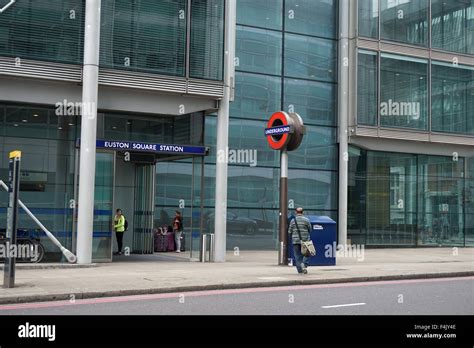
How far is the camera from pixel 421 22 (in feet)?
101

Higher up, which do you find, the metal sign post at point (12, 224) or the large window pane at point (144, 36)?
the large window pane at point (144, 36)

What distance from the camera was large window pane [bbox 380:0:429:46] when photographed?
2989 cm

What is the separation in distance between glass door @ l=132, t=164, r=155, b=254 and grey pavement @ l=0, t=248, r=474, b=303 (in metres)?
0.71

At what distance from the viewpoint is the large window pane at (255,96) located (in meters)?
28.0

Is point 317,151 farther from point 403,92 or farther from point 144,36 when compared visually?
point 144,36

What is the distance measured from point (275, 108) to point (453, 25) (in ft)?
32.8

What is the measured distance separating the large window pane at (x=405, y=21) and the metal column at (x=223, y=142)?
9.92 metres

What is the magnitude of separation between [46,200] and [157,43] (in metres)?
6.10

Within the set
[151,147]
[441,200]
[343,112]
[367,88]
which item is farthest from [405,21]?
[151,147]

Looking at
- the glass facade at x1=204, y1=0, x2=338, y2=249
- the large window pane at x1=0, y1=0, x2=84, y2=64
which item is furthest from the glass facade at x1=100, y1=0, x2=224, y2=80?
the glass facade at x1=204, y1=0, x2=338, y2=249

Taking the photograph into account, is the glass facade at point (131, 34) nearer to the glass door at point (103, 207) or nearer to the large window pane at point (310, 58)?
the glass door at point (103, 207)

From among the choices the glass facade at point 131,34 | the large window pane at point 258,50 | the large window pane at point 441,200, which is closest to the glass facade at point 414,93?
the large window pane at point 441,200
